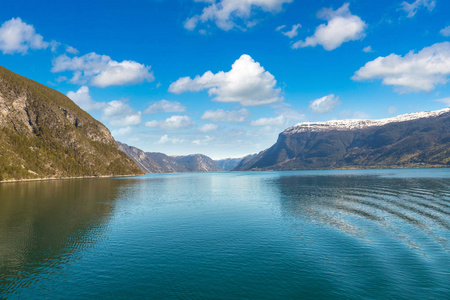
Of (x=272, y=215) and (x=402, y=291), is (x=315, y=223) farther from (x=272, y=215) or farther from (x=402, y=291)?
(x=402, y=291)

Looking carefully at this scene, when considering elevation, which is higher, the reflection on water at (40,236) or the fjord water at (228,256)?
the reflection on water at (40,236)

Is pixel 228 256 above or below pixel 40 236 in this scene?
below

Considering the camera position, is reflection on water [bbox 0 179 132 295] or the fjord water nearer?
the fjord water

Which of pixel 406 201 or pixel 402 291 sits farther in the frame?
pixel 406 201

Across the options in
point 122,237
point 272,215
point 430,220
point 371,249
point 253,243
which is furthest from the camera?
point 272,215

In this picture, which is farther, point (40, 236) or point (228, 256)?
point (40, 236)

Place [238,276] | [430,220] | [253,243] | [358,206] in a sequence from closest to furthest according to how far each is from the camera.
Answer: [238,276], [253,243], [430,220], [358,206]

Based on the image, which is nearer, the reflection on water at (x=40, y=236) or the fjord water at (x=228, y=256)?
the fjord water at (x=228, y=256)

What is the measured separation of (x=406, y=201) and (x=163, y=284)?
94485mm

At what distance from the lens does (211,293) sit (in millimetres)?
28188

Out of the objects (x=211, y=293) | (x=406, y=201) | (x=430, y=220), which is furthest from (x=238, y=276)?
(x=406, y=201)

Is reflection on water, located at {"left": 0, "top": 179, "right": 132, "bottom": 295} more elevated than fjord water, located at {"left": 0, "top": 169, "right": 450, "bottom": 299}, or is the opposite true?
reflection on water, located at {"left": 0, "top": 179, "right": 132, "bottom": 295}

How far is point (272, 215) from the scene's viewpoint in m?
72.7

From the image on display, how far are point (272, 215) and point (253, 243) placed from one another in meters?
27.8
